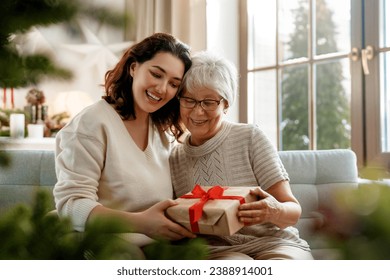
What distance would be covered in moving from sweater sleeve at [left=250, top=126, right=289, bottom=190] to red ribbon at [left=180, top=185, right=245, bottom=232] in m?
0.18

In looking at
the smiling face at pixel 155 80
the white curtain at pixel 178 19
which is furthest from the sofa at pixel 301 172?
the white curtain at pixel 178 19

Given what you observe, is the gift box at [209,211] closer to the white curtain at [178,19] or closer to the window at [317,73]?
the window at [317,73]

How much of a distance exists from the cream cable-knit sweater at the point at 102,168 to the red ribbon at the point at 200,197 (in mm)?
135

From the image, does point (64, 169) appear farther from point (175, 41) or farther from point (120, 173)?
point (175, 41)

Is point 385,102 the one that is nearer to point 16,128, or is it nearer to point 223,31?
point 223,31

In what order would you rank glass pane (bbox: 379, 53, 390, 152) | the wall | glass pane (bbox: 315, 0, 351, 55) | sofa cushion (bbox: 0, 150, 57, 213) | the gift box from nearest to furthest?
the gift box
sofa cushion (bbox: 0, 150, 57, 213)
glass pane (bbox: 379, 53, 390, 152)
glass pane (bbox: 315, 0, 351, 55)
the wall

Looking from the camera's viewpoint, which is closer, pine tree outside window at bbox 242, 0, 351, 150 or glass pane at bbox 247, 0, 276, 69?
pine tree outside window at bbox 242, 0, 351, 150

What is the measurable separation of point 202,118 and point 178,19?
1.51m

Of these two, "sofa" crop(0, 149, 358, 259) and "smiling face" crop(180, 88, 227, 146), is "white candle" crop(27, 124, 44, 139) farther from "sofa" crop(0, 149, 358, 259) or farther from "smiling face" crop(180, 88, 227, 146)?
"smiling face" crop(180, 88, 227, 146)

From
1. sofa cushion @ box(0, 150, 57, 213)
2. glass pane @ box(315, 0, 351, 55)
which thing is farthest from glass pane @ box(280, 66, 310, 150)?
sofa cushion @ box(0, 150, 57, 213)

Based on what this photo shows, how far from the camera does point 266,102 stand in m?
2.28

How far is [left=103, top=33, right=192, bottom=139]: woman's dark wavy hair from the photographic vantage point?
39.9 inches

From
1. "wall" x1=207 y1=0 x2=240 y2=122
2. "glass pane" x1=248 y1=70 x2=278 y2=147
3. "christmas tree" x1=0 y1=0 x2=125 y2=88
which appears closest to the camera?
"christmas tree" x1=0 y1=0 x2=125 y2=88

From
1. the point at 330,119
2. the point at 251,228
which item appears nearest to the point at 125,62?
the point at 251,228
